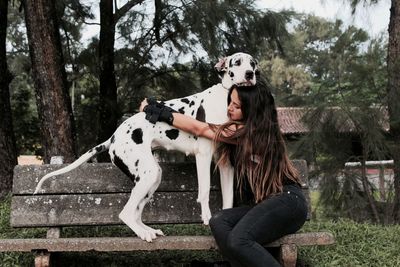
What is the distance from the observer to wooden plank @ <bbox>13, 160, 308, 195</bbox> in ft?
12.0

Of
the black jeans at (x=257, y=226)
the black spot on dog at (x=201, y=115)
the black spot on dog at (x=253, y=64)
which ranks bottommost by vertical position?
the black jeans at (x=257, y=226)

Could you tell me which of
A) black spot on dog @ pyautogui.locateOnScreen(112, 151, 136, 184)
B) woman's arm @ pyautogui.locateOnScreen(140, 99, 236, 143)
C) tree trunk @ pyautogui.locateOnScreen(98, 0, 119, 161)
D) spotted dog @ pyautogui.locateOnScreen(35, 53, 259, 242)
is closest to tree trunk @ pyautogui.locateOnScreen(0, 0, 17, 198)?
tree trunk @ pyautogui.locateOnScreen(98, 0, 119, 161)

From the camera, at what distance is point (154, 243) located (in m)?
3.00

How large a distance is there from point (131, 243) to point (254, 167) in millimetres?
848

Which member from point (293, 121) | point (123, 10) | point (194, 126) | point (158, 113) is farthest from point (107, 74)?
point (194, 126)

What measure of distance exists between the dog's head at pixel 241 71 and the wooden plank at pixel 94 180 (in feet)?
2.62

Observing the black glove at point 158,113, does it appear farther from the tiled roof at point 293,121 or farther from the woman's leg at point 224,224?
the tiled roof at point 293,121

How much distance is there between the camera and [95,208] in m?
3.62

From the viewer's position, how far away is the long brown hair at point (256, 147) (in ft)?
9.96

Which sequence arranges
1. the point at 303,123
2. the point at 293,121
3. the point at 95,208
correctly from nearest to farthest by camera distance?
the point at 95,208 < the point at 303,123 < the point at 293,121

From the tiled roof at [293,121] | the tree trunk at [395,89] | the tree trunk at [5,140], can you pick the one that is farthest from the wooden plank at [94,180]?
the tree trunk at [395,89]

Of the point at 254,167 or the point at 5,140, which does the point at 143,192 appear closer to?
the point at 254,167

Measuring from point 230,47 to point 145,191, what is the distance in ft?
12.4

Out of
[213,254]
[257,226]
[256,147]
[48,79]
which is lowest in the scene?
[213,254]
